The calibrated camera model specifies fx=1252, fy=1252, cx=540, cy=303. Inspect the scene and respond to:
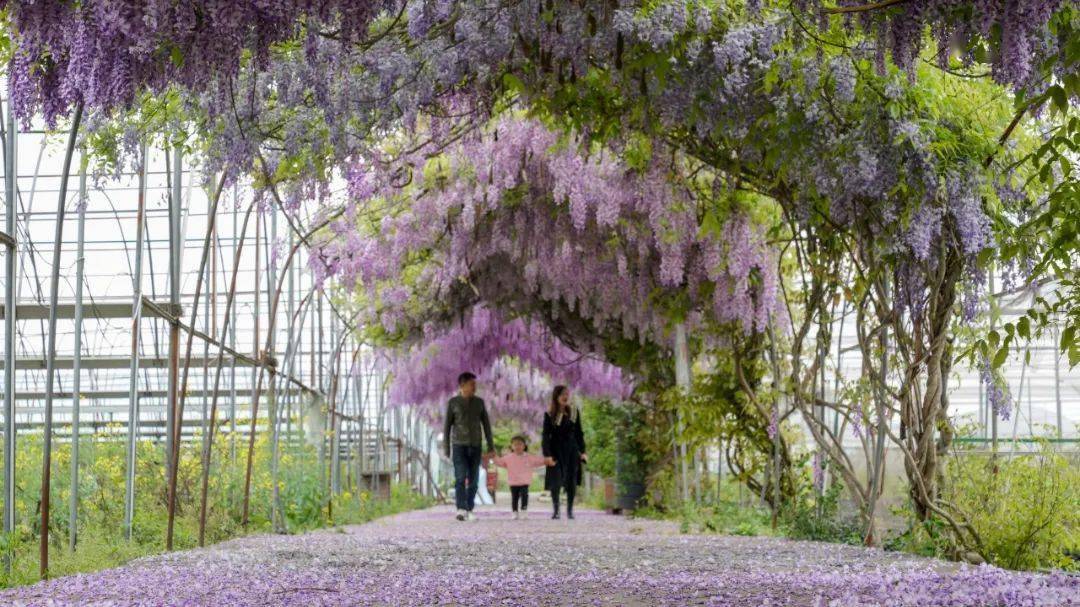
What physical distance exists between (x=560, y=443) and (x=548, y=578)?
298 inches

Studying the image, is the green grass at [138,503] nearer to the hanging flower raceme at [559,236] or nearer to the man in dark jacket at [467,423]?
the man in dark jacket at [467,423]

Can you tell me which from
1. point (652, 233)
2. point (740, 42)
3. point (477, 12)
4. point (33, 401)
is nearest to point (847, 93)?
point (740, 42)

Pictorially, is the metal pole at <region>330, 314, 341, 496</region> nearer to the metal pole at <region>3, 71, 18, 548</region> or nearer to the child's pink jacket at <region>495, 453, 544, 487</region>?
the child's pink jacket at <region>495, 453, 544, 487</region>

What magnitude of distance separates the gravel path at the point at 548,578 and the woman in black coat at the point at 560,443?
194 inches

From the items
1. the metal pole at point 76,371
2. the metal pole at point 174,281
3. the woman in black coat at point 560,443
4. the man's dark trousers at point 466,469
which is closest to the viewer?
the metal pole at point 76,371

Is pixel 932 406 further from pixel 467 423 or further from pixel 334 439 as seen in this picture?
pixel 334 439

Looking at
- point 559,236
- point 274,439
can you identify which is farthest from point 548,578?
point 274,439

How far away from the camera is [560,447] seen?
12836 mm

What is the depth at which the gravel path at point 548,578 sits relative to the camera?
4070 millimetres

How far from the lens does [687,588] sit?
474 centimetres

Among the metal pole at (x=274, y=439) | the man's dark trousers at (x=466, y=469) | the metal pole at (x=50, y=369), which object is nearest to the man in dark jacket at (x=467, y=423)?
the man's dark trousers at (x=466, y=469)

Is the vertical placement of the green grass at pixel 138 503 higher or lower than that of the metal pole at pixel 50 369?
lower

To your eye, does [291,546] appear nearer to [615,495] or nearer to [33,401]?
[615,495]

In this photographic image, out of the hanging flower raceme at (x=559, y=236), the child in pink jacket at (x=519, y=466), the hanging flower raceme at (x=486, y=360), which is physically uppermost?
the hanging flower raceme at (x=559, y=236)
